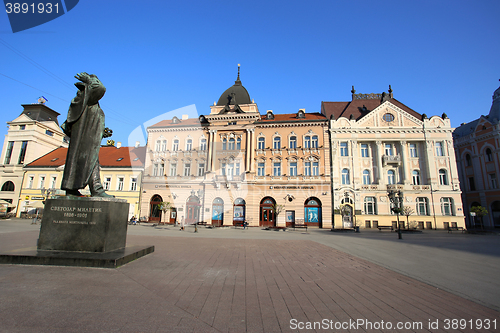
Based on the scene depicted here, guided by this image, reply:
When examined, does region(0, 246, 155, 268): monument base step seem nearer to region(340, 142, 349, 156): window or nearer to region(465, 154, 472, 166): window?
region(340, 142, 349, 156): window

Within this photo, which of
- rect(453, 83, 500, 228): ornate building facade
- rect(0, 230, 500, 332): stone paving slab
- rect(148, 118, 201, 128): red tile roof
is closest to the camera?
rect(0, 230, 500, 332): stone paving slab

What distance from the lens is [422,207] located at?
102 feet

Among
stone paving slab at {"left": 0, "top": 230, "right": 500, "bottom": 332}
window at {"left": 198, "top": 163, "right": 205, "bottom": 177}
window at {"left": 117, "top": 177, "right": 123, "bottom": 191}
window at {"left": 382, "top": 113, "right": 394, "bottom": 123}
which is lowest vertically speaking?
stone paving slab at {"left": 0, "top": 230, "right": 500, "bottom": 332}

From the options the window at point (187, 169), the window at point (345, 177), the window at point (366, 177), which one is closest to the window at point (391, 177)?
the window at point (366, 177)

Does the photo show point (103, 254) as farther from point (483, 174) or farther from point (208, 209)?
point (483, 174)

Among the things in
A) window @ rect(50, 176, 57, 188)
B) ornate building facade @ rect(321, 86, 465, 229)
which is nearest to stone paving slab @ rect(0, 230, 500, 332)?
ornate building facade @ rect(321, 86, 465, 229)

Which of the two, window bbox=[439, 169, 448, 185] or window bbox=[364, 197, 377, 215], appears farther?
window bbox=[439, 169, 448, 185]

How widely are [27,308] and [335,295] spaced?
16.6 ft

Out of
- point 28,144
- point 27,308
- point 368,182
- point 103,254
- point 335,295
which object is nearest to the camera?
point 27,308

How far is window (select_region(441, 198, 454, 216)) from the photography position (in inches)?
1206

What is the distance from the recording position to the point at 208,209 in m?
32.9

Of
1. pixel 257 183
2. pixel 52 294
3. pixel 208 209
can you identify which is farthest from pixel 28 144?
pixel 52 294

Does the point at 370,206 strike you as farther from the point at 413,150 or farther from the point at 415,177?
the point at 413,150

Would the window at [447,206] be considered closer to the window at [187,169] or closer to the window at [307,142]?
the window at [307,142]
